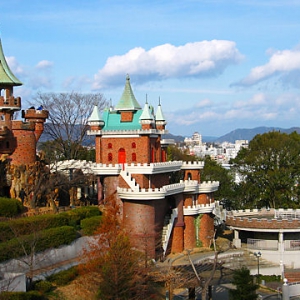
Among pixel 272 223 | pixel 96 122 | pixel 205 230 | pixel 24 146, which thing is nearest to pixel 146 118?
pixel 96 122

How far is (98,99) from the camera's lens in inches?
2493

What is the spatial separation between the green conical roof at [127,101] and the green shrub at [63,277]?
1575 cm

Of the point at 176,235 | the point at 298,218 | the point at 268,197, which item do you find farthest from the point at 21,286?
the point at 268,197

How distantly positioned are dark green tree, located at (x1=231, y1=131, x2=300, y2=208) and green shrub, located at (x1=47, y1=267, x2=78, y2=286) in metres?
27.8

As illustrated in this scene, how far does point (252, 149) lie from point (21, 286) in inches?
1382

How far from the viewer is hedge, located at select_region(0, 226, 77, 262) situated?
3095 cm

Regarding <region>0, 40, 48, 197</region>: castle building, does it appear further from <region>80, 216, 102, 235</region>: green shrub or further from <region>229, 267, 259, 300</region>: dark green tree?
<region>229, 267, 259, 300</region>: dark green tree

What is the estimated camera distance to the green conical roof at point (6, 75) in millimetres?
41844

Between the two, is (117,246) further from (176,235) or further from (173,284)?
(176,235)

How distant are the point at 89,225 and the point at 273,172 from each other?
23634mm

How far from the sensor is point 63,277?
3241cm

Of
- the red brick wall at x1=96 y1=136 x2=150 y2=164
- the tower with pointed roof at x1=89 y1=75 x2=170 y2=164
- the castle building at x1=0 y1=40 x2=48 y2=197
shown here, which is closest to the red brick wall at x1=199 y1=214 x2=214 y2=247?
the tower with pointed roof at x1=89 y1=75 x2=170 y2=164

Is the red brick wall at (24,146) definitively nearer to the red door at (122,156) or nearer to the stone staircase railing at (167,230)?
the red door at (122,156)

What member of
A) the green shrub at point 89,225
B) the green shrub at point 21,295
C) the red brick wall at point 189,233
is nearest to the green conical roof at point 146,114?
the red brick wall at point 189,233
